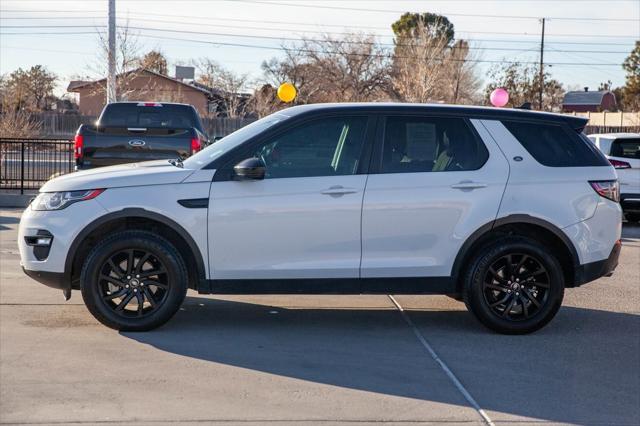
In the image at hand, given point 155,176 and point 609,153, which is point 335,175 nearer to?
point 155,176

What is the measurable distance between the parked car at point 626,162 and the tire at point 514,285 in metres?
9.71

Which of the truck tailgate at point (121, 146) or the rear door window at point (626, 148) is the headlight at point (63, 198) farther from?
the rear door window at point (626, 148)

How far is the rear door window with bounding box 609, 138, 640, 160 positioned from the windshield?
10594mm

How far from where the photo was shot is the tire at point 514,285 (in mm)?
7496

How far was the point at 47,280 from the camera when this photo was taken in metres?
7.31

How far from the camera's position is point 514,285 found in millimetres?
7617

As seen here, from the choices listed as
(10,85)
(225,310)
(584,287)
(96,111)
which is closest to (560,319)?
(584,287)

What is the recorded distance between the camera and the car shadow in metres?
5.95

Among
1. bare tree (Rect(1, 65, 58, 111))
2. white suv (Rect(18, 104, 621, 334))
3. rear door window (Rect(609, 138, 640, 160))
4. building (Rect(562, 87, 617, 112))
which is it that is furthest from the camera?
building (Rect(562, 87, 617, 112))

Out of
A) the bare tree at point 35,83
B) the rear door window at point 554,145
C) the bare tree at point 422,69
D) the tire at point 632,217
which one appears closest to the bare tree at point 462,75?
the bare tree at point 422,69

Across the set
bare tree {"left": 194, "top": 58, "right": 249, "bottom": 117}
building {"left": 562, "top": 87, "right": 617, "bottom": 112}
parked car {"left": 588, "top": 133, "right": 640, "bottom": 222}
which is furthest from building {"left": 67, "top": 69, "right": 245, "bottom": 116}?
parked car {"left": 588, "top": 133, "right": 640, "bottom": 222}

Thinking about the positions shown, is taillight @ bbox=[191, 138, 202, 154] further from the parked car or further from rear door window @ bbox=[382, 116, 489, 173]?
the parked car

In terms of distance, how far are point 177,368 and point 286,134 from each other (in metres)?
2.13

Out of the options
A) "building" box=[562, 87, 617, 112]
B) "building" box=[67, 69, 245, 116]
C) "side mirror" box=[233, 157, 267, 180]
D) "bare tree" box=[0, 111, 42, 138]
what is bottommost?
"side mirror" box=[233, 157, 267, 180]
